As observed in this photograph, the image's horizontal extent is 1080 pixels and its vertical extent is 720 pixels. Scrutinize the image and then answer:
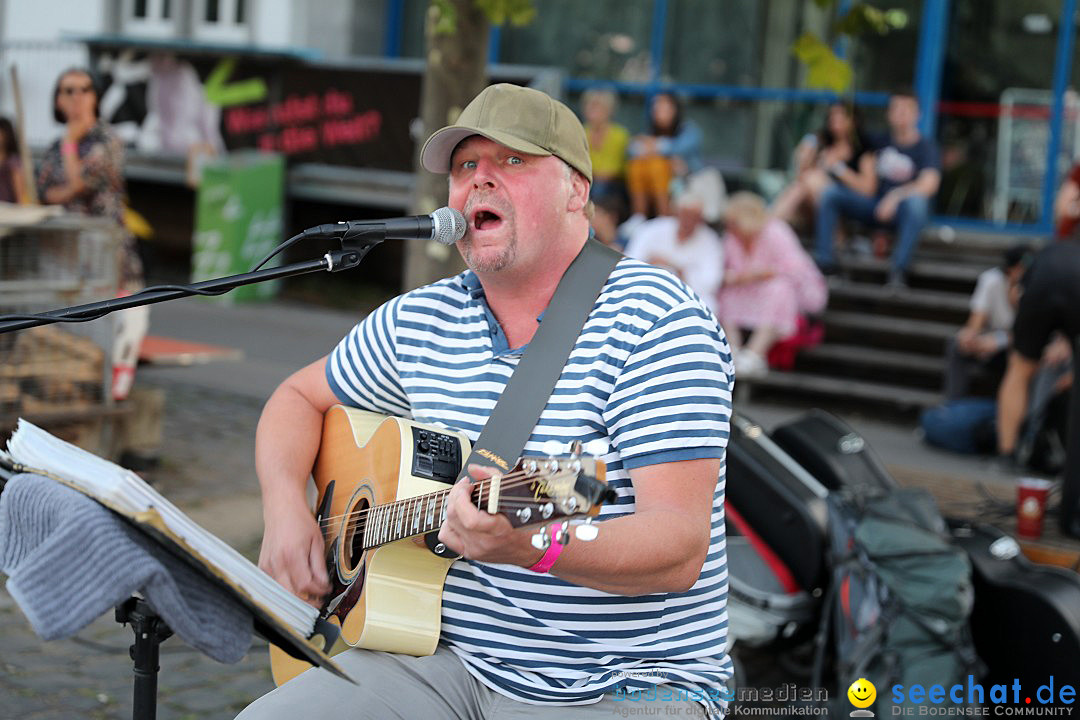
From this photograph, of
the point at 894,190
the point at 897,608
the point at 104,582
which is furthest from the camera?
the point at 894,190

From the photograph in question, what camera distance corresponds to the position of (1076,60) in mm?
10352

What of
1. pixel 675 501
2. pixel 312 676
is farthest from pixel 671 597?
pixel 312 676

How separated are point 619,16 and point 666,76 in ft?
2.60

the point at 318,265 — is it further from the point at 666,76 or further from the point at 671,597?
the point at 666,76

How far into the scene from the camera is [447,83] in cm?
526

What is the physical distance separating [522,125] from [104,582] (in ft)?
4.24

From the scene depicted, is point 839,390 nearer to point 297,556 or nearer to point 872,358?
point 872,358

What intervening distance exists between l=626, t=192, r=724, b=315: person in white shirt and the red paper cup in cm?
400

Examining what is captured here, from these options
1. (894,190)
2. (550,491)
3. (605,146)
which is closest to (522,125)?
(550,491)

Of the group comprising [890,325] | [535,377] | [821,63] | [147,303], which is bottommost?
[890,325]

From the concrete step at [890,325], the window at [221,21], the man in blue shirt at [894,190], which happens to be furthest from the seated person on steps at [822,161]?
the window at [221,21]

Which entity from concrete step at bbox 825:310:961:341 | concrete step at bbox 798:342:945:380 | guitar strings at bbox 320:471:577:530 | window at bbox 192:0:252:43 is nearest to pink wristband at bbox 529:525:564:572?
guitar strings at bbox 320:471:577:530

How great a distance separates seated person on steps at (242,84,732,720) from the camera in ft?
7.73

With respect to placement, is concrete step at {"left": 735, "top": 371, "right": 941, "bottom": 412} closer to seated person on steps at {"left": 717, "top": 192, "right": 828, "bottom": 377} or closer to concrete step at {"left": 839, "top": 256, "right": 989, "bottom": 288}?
seated person on steps at {"left": 717, "top": 192, "right": 828, "bottom": 377}
